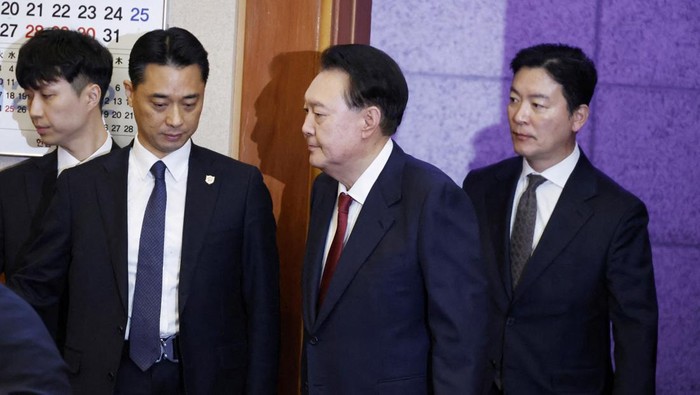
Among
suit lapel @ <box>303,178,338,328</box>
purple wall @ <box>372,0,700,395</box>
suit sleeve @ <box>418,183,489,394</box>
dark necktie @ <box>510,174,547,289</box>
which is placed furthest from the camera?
purple wall @ <box>372,0,700,395</box>

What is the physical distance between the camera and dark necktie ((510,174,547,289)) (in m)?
2.88

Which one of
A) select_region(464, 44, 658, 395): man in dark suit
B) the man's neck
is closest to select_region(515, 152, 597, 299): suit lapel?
select_region(464, 44, 658, 395): man in dark suit

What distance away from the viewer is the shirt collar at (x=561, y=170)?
2.94 metres

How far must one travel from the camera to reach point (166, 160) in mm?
2717

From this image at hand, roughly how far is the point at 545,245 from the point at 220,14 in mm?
1257

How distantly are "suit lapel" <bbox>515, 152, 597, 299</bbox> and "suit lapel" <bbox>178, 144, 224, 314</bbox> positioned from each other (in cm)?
87

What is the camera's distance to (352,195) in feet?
8.25

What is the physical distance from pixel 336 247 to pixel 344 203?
11cm

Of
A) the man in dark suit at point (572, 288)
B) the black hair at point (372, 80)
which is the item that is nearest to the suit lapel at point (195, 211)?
the black hair at point (372, 80)

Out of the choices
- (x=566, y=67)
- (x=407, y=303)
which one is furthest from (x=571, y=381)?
(x=566, y=67)

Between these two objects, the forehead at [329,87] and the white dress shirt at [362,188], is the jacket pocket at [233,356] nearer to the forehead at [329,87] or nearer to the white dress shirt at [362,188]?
the white dress shirt at [362,188]

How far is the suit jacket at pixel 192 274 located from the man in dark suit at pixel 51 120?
10.2 inches

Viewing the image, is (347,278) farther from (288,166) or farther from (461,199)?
(288,166)

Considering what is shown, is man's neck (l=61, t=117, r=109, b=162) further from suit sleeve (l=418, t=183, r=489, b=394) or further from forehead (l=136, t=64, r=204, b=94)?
suit sleeve (l=418, t=183, r=489, b=394)
